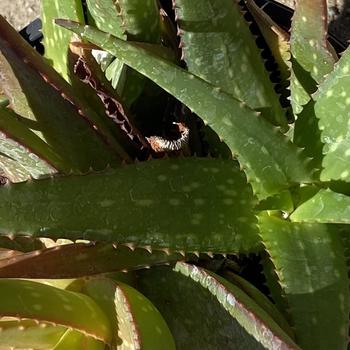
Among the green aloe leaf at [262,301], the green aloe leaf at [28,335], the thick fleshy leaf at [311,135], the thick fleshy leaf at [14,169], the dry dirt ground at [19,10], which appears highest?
the thick fleshy leaf at [311,135]

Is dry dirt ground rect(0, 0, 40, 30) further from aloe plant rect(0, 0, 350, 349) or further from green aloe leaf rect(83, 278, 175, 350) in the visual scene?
green aloe leaf rect(83, 278, 175, 350)

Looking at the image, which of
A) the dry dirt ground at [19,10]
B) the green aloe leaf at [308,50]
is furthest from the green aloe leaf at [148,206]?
the dry dirt ground at [19,10]

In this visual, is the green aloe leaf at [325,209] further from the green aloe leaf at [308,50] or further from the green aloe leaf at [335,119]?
the green aloe leaf at [308,50]

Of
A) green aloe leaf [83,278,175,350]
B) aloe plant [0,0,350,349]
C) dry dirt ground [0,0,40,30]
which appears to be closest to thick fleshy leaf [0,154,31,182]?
aloe plant [0,0,350,349]

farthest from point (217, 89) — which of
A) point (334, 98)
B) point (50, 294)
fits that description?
point (50, 294)

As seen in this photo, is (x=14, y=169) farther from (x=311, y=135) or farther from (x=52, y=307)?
(x=311, y=135)

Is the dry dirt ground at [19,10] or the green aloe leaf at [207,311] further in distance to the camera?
the dry dirt ground at [19,10]
